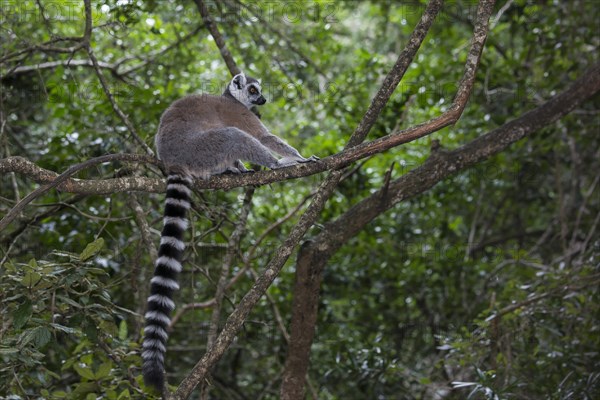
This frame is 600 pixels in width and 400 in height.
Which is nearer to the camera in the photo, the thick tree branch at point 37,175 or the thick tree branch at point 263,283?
the thick tree branch at point 37,175

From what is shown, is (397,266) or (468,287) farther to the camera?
(468,287)

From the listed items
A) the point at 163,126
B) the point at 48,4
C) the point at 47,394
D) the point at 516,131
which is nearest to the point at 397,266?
the point at 516,131

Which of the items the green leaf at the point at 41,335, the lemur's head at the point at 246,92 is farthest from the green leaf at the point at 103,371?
the lemur's head at the point at 246,92

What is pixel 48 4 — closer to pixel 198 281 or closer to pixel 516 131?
pixel 198 281

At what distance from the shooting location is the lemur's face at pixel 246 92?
6.52 m

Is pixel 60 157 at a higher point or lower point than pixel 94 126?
lower

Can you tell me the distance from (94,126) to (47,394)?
344 cm

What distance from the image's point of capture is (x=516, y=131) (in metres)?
6.08

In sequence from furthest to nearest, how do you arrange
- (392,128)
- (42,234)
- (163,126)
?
(392,128), (42,234), (163,126)

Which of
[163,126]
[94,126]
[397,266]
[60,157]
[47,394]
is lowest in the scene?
[47,394]

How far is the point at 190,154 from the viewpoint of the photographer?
5371 millimetres

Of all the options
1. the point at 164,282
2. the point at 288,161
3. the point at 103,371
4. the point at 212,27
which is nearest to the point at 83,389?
the point at 103,371

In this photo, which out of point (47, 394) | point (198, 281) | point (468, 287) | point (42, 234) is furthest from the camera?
point (468, 287)

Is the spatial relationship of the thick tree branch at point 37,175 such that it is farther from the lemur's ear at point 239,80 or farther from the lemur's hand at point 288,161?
the lemur's ear at point 239,80
